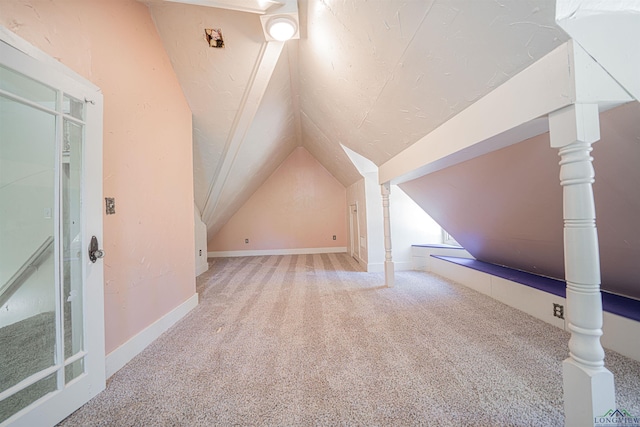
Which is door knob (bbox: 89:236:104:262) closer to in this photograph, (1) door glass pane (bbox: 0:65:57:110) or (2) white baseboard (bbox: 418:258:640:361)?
(1) door glass pane (bbox: 0:65:57:110)

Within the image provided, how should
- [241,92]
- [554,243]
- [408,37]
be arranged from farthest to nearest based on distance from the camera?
[241,92] < [554,243] < [408,37]

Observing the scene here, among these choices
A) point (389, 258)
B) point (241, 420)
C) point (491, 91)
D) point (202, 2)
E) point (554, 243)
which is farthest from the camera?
point (389, 258)

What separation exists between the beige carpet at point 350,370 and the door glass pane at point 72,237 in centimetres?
38

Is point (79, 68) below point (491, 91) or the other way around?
the other way around

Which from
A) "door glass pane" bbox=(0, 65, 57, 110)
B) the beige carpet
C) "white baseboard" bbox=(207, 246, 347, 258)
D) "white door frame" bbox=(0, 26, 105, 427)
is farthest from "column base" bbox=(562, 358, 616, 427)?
"white baseboard" bbox=(207, 246, 347, 258)

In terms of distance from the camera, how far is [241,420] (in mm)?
1028

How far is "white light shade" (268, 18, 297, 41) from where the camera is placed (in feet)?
5.37

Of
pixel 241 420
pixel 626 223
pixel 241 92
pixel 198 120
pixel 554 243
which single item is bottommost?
pixel 241 420

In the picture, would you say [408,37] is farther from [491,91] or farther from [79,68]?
[79,68]

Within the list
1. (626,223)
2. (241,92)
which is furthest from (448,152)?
(241,92)

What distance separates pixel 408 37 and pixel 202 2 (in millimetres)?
1284

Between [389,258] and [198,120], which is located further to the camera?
[389,258]

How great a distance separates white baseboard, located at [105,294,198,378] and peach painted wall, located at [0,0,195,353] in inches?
1.6

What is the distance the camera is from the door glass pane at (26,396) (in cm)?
98
